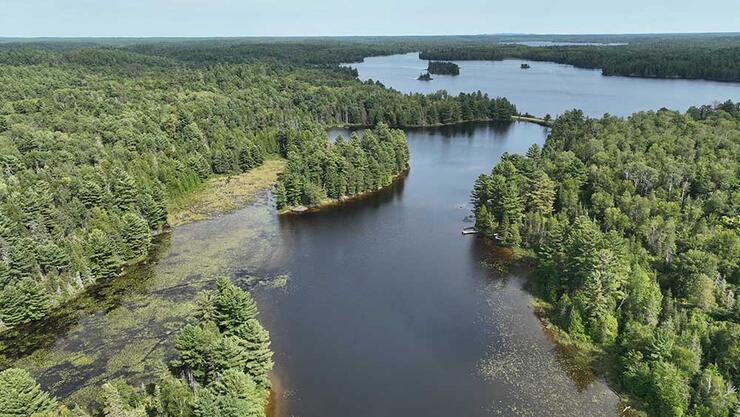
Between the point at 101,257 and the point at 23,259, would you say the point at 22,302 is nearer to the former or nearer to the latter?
the point at 23,259

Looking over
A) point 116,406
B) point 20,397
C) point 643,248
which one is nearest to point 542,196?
point 643,248

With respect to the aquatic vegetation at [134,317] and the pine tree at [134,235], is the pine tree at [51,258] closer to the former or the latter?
the aquatic vegetation at [134,317]

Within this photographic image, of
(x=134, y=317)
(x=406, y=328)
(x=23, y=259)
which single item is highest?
(x=23, y=259)

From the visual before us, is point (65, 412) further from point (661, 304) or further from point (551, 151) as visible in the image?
point (551, 151)

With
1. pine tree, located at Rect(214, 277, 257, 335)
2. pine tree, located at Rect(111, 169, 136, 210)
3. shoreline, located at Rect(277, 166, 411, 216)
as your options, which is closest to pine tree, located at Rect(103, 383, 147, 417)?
pine tree, located at Rect(214, 277, 257, 335)

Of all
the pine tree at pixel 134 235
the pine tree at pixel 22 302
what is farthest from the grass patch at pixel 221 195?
the pine tree at pixel 22 302

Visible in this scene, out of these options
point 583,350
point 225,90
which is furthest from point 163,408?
point 225,90
